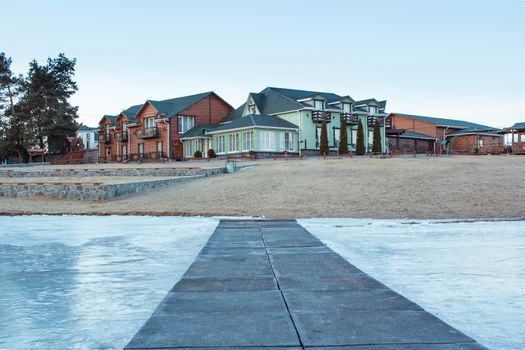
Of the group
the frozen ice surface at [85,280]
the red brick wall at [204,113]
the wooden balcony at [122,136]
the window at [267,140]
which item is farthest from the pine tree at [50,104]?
the frozen ice surface at [85,280]

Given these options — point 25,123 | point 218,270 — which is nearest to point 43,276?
point 218,270

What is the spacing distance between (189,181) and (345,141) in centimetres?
2206

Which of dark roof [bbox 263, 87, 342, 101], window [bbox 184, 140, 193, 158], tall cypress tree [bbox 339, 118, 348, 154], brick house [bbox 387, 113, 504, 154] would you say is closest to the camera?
tall cypress tree [bbox 339, 118, 348, 154]

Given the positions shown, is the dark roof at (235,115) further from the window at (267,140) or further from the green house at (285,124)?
the window at (267,140)

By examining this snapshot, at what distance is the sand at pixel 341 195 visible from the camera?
56.6ft

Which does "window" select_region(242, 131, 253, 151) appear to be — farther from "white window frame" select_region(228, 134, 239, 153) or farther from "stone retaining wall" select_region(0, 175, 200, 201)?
"stone retaining wall" select_region(0, 175, 200, 201)

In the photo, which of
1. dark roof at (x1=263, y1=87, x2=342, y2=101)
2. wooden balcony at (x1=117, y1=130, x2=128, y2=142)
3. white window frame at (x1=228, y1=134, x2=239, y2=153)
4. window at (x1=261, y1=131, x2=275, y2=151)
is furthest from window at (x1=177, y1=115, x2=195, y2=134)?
window at (x1=261, y1=131, x2=275, y2=151)

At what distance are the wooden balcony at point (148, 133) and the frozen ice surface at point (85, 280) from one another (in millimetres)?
43014

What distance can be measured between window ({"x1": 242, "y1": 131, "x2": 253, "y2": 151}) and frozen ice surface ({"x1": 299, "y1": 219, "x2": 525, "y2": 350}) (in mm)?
33555

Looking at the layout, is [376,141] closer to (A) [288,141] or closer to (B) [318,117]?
(B) [318,117]

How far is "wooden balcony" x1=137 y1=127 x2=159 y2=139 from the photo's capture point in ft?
178

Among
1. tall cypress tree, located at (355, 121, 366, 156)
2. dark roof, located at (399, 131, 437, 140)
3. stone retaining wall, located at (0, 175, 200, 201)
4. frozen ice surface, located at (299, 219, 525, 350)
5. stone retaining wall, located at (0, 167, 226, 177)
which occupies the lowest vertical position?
frozen ice surface, located at (299, 219, 525, 350)

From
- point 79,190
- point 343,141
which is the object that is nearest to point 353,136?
point 343,141

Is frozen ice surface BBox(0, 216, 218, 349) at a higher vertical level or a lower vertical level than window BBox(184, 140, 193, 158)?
lower
